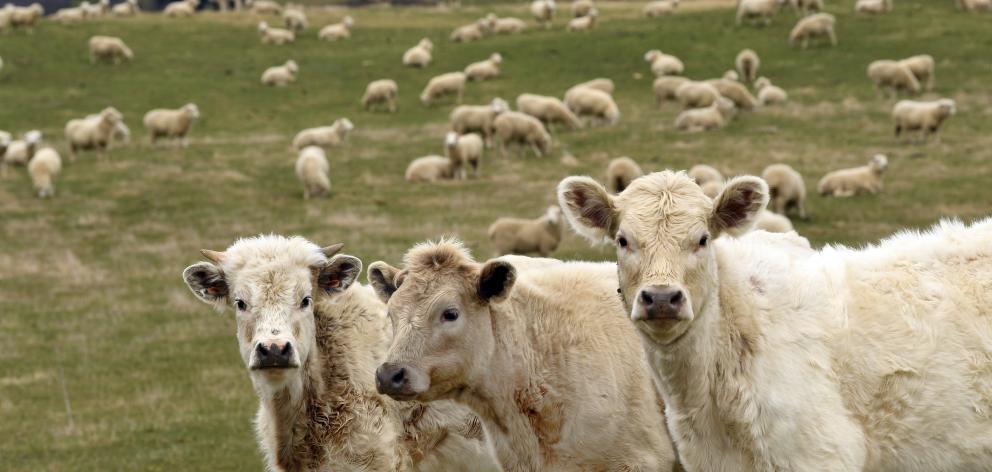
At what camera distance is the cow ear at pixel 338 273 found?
990cm

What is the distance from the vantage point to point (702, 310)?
7789 mm

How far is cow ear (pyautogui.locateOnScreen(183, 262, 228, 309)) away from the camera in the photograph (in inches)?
389

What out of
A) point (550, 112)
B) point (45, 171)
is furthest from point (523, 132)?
point (45, 171)

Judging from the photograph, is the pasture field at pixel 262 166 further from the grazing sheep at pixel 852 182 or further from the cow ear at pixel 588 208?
the cow ear at pixel 588 208

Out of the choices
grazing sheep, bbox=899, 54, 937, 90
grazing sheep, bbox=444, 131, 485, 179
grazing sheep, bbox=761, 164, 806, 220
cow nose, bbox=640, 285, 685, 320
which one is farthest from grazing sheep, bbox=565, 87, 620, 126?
cow nose, bbox=640, 285, 685, 320

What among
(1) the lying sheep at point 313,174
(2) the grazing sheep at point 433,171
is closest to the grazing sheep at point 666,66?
(2) the grazing sheep at point 433,171

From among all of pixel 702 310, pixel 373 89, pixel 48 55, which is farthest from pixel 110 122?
pixel 702 310

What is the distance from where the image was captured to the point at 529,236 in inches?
1109

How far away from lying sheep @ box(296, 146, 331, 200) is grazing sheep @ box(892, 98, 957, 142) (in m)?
17.9

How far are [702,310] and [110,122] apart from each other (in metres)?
37.7

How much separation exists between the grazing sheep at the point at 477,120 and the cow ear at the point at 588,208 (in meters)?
34.4

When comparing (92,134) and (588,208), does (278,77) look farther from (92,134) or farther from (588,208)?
(588,208)

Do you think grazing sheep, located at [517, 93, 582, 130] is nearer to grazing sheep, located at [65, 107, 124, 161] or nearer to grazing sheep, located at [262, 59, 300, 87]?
grazing sheep, located at [65, 107, 124, 161]

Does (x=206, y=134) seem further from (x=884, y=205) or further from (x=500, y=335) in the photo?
(x=500, y=335)
